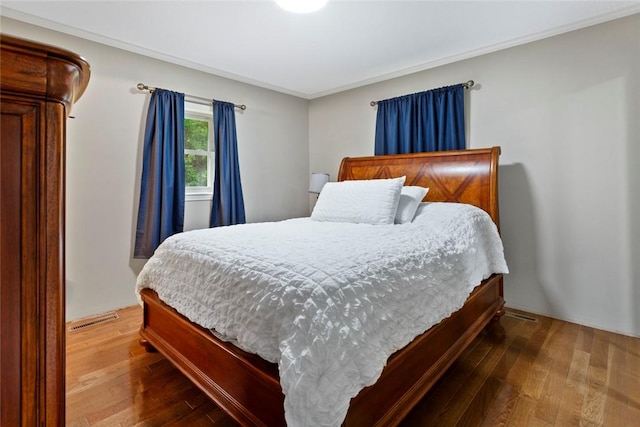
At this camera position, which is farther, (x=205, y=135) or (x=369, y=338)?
(x=205, y=135)

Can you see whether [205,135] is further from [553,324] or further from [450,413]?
[553,324]

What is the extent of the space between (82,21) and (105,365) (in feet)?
8.04

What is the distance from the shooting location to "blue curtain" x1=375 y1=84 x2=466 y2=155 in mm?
3062

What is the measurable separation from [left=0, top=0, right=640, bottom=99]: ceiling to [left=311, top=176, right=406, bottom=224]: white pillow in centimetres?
121

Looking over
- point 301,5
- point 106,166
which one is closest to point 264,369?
point 301,5

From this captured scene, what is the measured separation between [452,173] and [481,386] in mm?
1750

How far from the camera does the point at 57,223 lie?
0.57 metres

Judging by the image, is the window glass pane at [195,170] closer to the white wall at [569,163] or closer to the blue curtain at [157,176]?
the blue curtain at [157,176]

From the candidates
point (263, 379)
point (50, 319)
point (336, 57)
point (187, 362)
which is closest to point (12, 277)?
point (50, 319)

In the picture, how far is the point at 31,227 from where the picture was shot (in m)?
0.54

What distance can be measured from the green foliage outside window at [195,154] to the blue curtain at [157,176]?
12.8 inches

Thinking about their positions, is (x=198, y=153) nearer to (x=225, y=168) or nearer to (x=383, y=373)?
(x=225, y=168)

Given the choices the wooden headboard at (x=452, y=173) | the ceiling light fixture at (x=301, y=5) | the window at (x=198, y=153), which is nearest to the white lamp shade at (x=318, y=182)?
the wooden headboard at (x=452, y=173)

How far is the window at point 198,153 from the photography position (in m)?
3.39
